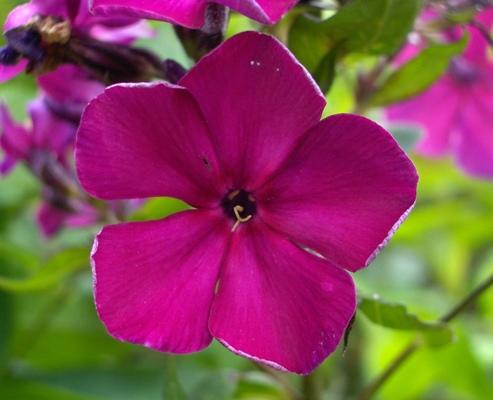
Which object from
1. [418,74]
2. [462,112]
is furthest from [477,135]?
[418,74]

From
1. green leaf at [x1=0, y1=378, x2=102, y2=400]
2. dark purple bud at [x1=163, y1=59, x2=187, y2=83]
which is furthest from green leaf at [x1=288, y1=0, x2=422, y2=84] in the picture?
green leaf at [x1=0, y1=378, x2=102, y2=400]

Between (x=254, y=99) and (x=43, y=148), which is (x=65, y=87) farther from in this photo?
(x=254, y=99)

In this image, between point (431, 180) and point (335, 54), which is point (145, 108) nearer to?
point (335, 54)

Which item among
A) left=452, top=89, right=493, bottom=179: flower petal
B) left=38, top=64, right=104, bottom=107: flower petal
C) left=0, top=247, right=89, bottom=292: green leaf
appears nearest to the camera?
left=38, top=64, right=104, bottom=107: flower petal

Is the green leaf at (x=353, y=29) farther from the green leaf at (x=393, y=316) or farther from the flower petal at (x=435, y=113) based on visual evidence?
the flower petal at (x=435, y=113)

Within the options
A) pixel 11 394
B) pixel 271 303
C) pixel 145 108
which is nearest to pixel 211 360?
pixel 11 394

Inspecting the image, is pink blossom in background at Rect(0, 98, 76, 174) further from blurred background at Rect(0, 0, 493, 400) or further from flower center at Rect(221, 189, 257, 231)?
flower center at Rect(221, 189, 257, 231)

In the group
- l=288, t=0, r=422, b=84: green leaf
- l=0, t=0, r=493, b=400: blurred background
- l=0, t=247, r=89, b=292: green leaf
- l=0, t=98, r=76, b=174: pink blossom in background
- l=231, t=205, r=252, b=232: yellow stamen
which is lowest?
l=0, t=0, r=493, b=400: blurred background
